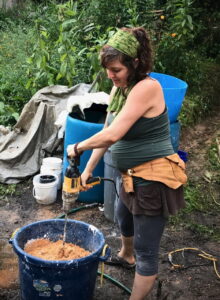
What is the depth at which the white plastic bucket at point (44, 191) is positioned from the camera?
14.4 feet

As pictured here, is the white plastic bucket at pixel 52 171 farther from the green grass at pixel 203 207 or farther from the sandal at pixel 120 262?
the sandal at pixel 120 262

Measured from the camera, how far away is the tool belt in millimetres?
2551

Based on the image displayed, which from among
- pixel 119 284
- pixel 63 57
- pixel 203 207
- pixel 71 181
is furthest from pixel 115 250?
pixel 63 57

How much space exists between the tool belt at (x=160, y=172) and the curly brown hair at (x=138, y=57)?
0.50 metres

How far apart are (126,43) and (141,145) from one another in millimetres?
579

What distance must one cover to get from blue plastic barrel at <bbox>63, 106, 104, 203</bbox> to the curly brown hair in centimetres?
166

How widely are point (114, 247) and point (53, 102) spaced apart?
6.72 feet

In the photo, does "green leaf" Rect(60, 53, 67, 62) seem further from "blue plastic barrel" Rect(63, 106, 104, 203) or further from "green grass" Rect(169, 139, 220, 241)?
"green grass" Rect(169, 139, 220, 241)

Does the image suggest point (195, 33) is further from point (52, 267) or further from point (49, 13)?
point (52, 267)

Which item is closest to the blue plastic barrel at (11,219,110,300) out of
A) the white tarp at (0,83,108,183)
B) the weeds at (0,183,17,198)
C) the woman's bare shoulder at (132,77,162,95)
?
the woman's bare shoulder at (132,77,162,95)

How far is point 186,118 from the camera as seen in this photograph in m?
6.20

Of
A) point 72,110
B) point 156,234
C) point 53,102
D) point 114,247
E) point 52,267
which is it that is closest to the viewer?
point 52,267

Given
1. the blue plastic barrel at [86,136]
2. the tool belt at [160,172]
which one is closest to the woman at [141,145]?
the tool belt at [160,172]

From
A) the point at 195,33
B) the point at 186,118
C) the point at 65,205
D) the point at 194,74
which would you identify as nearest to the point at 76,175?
the point at 65,205
